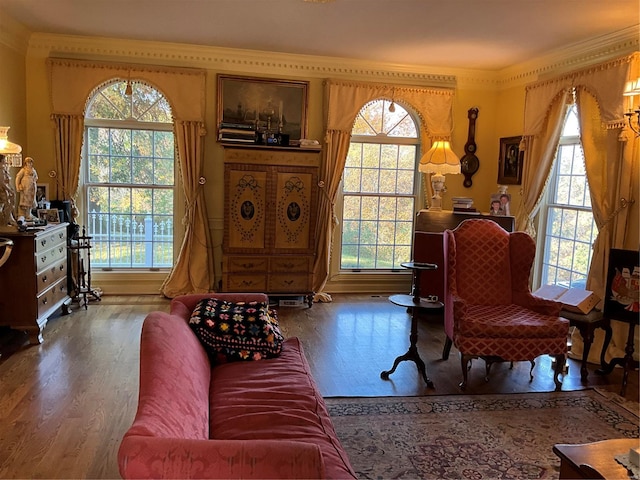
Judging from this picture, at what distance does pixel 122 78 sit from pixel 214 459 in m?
4.94

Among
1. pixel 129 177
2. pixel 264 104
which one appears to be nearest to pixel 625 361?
pixel 264 104

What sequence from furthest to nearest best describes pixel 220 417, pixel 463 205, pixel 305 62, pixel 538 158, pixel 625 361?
pixel 305 62
pixel 463 205
pixel 538 158
pixel 625 361
pixel 220 417

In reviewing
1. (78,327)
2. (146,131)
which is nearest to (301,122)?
(146,131)

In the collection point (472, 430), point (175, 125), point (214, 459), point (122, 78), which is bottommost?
point (472, 430)

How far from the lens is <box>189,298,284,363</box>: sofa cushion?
8.55 feet

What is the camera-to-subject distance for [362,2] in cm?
383

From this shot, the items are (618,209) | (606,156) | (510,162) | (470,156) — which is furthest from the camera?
(470,156)

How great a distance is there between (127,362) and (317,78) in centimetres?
373

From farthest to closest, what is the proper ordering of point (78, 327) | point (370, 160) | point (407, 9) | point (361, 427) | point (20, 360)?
1. point (370, 160)
2. point (78, 327)
3. point (407, 9)
4. point (20, 360)
5. point (361, 427)

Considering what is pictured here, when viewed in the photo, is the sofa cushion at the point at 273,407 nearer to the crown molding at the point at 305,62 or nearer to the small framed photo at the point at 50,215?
the small framed photo at the point at 50,215

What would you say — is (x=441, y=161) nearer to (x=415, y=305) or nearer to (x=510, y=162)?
(x=510, y=162)

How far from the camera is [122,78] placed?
5.29m

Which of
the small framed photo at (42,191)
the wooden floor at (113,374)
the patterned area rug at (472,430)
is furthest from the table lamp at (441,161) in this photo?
the small framed photo at (42,191)

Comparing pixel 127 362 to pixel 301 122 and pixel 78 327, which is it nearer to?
pixel 78 327
